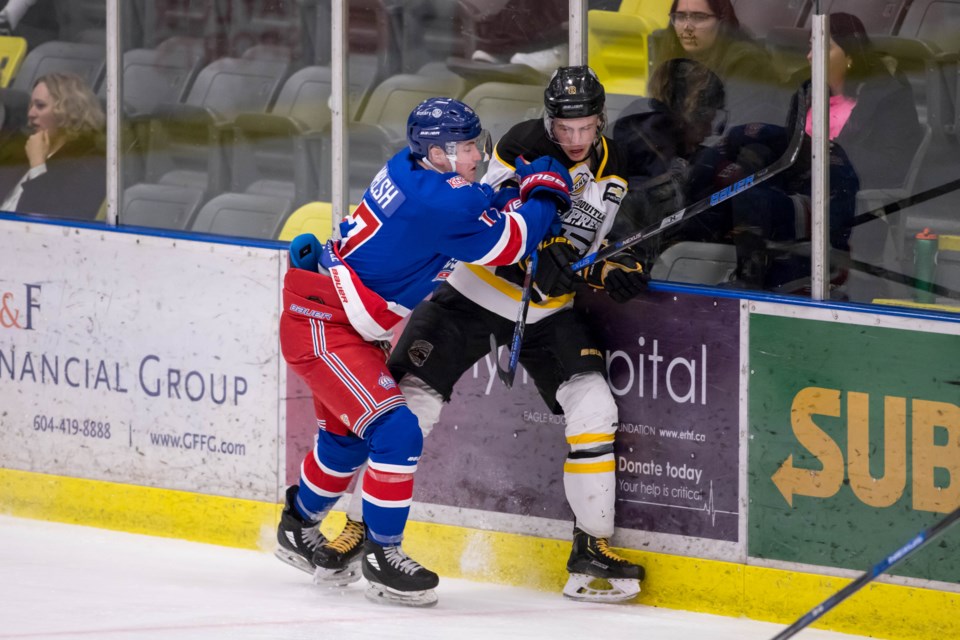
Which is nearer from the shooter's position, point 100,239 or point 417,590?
point 417,590

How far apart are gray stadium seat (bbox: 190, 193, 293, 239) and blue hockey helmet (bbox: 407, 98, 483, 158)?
951 millimetres

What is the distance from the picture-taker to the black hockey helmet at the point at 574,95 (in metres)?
4.30

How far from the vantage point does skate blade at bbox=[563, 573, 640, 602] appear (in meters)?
4.47

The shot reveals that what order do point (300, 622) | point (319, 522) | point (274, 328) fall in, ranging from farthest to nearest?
point (274, 328), point (319, 522), point (300, 622)

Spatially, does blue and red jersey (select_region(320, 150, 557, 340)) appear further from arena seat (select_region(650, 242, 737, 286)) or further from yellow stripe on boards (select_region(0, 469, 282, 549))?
yellow stripe on boards (select_region(0, 469, 282, 549))

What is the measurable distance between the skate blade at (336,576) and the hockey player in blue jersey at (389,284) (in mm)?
40

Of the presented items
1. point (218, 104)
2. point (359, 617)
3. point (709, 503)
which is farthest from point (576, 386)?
point (218, 104)

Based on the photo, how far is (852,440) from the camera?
4195 mm

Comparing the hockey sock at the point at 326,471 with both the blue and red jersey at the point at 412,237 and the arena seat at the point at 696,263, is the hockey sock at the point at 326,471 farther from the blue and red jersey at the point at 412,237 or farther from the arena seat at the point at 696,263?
the arena seat at the point at 696,263

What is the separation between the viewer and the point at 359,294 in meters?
4.39

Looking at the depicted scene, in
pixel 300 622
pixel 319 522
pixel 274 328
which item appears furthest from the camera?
pixel 274 328

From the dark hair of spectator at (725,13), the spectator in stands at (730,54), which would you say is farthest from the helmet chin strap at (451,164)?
the dark hair of spectator at (725,13)

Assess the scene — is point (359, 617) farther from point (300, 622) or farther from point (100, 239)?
point (100, 239)

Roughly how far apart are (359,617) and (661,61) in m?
1.70
